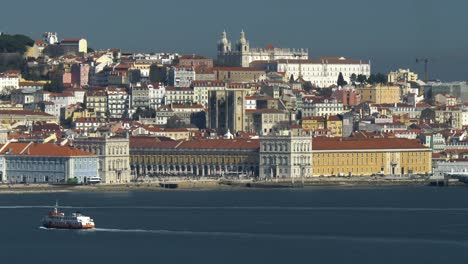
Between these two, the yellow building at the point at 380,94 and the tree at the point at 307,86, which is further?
the tree at the point at 307,86

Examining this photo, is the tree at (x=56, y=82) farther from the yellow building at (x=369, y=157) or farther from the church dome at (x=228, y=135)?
the yellow building at (x=369, y=157)

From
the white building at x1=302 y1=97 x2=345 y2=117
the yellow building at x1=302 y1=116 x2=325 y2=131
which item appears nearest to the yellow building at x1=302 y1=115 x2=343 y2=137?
the yellow building at x1=302 y1=116 x2=325 y2=131

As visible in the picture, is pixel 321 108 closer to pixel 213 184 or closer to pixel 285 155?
pixel 285 155

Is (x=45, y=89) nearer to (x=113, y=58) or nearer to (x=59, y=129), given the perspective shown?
(x=113, y=58)

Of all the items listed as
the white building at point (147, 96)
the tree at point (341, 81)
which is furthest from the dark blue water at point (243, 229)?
the tree at point (341, 81)

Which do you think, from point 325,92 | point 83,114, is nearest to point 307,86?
point 325,92

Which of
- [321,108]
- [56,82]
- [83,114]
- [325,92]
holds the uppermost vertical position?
[56,82]

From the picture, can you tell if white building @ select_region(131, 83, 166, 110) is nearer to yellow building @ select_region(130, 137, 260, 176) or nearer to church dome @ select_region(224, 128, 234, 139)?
church dome @ select_region(224, 128, 234, 139)
